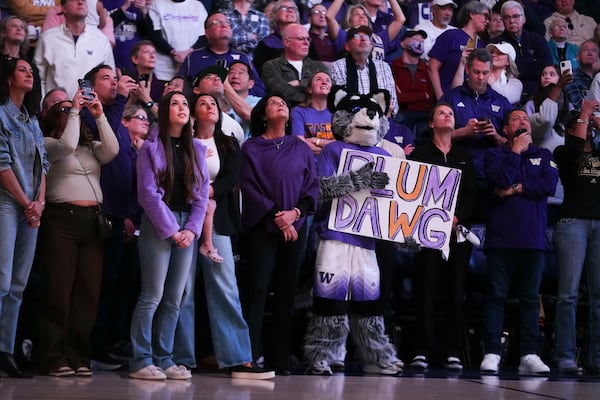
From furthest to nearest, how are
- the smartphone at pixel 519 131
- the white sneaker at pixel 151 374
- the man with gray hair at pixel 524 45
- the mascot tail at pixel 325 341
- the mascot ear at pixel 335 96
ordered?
the man with gray hair at pixel 524 45
the smartphone at pixel 519 131
the mascot ear at pixel 335 96
the mascot tail at pixel 325 341
the white sneaker at pixel 151 374

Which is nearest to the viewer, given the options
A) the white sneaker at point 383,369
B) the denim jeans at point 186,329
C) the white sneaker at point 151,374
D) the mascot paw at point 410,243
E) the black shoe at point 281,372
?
the white sneaker at point 151,374

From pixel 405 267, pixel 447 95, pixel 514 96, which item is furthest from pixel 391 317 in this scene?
pixel 514 96

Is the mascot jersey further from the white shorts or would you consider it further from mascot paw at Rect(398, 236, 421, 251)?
mascot paw at Rect(398, 236, 421, 251)

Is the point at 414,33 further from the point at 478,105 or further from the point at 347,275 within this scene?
the point at 347,275

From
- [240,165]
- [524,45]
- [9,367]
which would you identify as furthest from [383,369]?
[524,45]

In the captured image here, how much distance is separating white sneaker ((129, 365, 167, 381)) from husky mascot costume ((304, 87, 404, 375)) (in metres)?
1.19

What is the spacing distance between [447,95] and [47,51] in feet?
10.8

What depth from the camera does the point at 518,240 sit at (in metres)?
8.16

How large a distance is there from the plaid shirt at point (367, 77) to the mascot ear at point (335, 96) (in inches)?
42.9

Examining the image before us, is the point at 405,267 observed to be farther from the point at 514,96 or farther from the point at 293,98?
the point at 514,96

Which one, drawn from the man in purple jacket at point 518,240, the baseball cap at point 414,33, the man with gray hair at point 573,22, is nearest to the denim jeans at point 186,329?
the man in purple jacket at point 518,240

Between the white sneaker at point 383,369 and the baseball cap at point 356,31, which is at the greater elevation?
the baseball cap at point 356,31

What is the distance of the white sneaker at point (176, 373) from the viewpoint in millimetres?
6465

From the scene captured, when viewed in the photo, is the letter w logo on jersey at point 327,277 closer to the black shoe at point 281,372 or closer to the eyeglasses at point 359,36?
the black shoe at point 281,372
